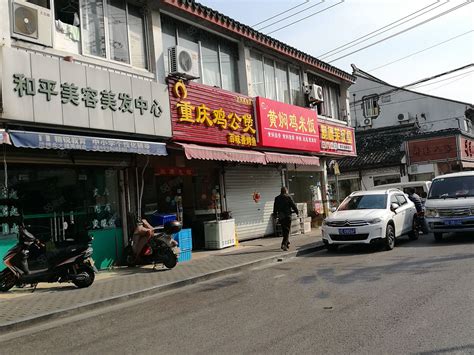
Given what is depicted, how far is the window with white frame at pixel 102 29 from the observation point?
1000cm

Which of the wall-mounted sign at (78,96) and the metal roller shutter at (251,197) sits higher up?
the wall-mounted sign at (78,96)

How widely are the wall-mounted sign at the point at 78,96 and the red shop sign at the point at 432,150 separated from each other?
24.7 metres

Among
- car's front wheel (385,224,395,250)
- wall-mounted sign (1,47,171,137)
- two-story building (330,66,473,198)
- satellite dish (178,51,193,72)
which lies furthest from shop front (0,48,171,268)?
two-story building (330,66,473,198)

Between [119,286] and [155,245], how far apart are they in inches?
68.9

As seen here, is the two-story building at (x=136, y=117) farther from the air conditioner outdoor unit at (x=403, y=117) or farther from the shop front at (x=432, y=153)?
the air conditioner outdoor unit at (x=403, y=117)

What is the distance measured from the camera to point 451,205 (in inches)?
488

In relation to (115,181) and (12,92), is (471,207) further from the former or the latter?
(12,92)

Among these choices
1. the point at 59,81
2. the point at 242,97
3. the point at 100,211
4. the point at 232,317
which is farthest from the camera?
the point at 242,97

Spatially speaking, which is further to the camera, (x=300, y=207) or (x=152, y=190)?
(x=300, y=207)

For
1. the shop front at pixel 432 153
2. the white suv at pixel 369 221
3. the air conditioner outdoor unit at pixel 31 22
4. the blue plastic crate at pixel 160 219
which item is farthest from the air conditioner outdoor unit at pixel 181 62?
the shop front at pixel 432 153

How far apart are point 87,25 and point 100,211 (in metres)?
4.28

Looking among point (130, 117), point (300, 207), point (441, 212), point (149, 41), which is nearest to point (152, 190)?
point (130, 117)

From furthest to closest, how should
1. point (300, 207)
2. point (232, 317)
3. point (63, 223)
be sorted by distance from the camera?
point (300, 207) → point (63, 223) → point (232, 317)

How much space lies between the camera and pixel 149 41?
1191cm
